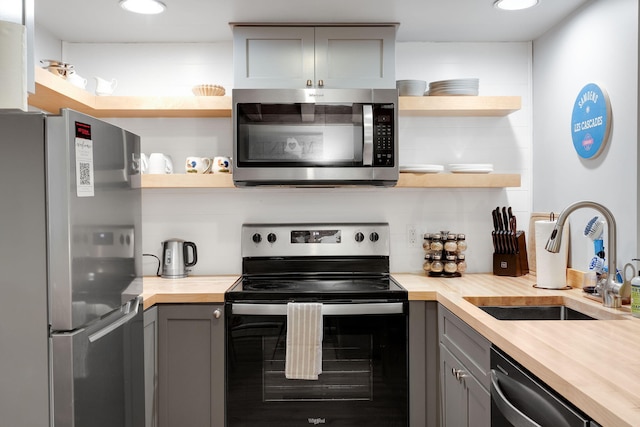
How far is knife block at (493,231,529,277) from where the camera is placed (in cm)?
285

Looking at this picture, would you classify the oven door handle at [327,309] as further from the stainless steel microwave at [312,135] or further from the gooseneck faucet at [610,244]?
the gooseneck faucet at [610,244]

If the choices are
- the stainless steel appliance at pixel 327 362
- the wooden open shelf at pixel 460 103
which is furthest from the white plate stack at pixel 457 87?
the stainless steel appliance at pixel 327 362

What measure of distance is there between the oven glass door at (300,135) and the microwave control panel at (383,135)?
0.24ft

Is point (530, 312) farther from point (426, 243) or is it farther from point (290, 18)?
point (290, 18)

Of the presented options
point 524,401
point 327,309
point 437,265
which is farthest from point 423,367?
point 524,401

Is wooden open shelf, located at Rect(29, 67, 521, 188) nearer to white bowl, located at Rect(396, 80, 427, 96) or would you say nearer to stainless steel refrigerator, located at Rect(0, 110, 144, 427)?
white bowl, located at Rect(396, 80, 427, 96)

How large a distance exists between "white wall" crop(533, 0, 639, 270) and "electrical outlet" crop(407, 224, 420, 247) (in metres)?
0.70

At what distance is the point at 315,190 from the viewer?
3.03m

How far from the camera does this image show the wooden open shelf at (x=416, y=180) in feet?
9.00

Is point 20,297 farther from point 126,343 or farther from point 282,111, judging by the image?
point 282,111

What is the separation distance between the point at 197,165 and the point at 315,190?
2.25ft

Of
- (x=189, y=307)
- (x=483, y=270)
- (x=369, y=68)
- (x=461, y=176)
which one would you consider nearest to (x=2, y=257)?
(x=189, y=307)

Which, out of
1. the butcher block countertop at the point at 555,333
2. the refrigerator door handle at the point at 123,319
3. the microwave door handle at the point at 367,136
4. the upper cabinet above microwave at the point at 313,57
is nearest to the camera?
the butcher block countertop at the point at 555,333

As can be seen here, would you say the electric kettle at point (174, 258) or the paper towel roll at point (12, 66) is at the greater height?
the paper towel roll at point (12, 66)
